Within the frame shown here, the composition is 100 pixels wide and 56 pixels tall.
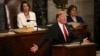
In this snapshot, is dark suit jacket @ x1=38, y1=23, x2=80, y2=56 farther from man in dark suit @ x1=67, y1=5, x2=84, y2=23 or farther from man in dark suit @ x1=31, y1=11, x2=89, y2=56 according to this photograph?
man in dark suit @ x1=67, y1=5, x2=84, y2=23

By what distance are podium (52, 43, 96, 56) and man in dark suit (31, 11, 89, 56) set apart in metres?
0.25

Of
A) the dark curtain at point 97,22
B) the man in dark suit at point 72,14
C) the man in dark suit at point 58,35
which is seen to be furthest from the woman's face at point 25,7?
the dark curtain at point 97,22

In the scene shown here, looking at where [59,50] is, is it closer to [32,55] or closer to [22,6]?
[32,55]

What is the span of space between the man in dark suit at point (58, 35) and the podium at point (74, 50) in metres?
0.25

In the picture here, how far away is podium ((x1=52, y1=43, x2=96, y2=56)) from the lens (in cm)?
450

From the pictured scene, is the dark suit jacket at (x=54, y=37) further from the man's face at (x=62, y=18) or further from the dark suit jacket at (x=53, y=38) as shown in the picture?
the man's face at (x=62, y=18)

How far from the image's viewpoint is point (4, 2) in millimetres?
7164

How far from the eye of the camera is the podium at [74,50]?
177 inches

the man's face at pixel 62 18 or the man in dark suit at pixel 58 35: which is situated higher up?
the man's face at pixel 62 18

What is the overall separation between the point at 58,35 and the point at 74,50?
525 millimetres

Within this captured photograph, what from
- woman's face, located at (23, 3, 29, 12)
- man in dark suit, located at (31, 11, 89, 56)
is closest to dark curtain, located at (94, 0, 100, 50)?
woman's face, located at (23, 3, 29, 12)

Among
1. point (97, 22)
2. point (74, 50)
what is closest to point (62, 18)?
point (74, 50)

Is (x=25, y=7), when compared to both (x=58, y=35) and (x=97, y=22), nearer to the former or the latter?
(x=58, y=35)

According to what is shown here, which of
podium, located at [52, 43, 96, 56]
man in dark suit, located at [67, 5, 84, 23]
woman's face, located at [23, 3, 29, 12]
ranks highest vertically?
woman's face, located at [23, 3, 29, 12]
